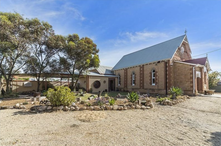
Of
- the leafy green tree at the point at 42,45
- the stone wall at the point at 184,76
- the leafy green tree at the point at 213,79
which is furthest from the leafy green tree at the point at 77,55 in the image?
the leafy green tree at the point at 213,79

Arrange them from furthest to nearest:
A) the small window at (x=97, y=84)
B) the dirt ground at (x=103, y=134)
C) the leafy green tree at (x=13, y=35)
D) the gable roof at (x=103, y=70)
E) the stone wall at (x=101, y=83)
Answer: the gable roof at (x=103, y=70), the small window at (x=97, y=84), the stone wall at (x=101, y=83), the leafy green tree at (x=13, y=35), the dirt ground at (x=103, y=134)

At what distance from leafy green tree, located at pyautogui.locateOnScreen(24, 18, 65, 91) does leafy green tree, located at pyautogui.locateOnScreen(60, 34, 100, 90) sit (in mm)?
1101

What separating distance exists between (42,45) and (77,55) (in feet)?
15.0

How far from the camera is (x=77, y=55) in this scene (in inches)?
641

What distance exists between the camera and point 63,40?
609 inches

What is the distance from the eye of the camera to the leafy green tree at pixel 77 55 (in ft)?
51.5

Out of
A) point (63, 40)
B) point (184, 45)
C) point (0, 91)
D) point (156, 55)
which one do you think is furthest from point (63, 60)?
point (184, 45)

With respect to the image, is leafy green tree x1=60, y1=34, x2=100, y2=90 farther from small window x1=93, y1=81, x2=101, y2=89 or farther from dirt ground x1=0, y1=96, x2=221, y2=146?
dirt ground x1=0, y1=96, x2=221, y2=146

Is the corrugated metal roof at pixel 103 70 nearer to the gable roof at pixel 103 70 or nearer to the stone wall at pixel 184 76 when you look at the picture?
the gable roof at pixel 103 70

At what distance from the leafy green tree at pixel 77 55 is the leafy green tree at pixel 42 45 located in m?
1.10

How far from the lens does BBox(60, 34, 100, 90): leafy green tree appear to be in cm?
1569

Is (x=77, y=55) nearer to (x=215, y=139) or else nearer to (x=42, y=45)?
(x=42, y=45)

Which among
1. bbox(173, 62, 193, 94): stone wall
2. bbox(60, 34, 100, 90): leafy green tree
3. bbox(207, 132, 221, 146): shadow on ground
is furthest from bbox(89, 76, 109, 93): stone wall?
bbox(207, 132, 221, 146): shadow on ground

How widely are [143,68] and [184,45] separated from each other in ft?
23.3
